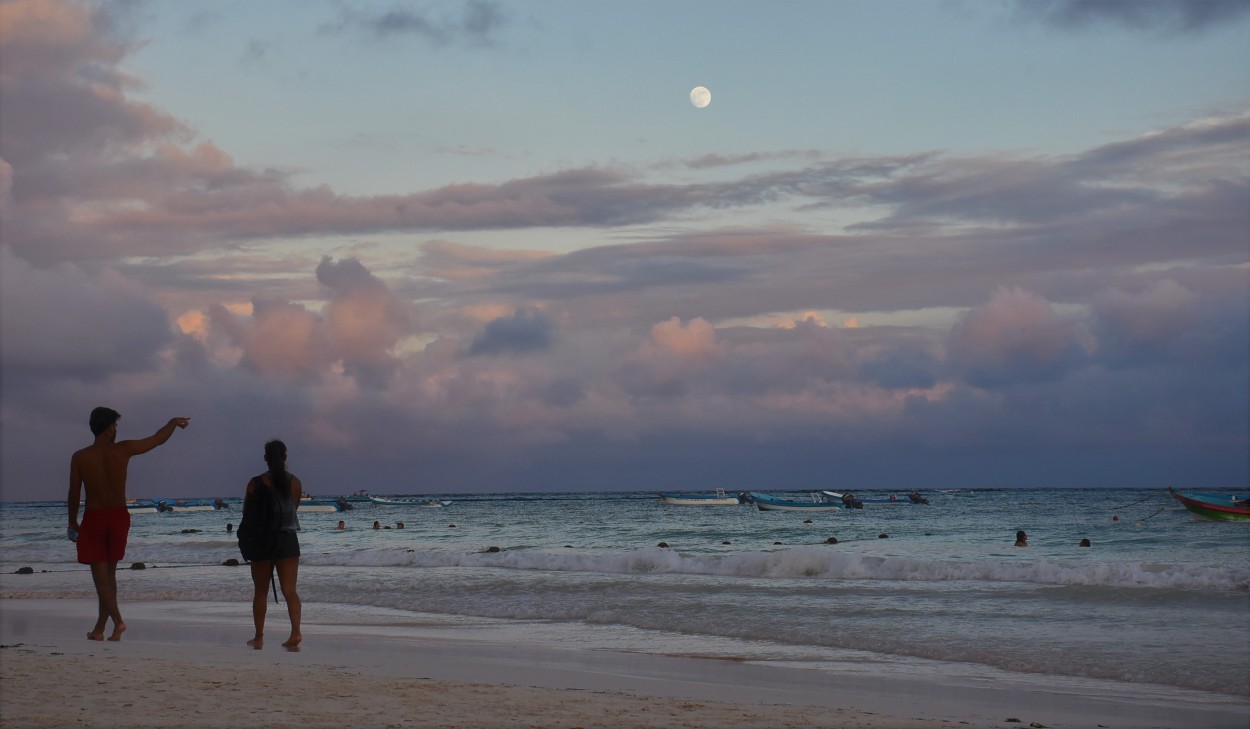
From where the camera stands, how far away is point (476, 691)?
9555 millimetres

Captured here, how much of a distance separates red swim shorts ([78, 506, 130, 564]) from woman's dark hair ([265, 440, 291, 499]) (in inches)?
52.0

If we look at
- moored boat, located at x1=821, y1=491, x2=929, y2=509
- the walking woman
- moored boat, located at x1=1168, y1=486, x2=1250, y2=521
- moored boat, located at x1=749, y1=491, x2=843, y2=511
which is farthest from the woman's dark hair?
moored boat, located at x1=821, y1=491, x2=929, y2=509

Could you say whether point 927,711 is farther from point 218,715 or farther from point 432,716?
point 218,715

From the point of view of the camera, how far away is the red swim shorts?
382 inches

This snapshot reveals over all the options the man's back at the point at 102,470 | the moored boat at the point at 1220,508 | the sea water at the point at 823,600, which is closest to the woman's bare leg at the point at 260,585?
the man's back at the point at 102,470

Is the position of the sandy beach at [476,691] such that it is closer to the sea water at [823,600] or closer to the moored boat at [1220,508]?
the sea water at [823,600]

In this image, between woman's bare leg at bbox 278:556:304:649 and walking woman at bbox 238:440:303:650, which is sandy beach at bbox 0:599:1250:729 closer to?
woman's bare leg at bbox 278:556:304:649

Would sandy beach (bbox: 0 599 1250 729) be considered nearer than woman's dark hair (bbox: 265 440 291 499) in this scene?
Yes

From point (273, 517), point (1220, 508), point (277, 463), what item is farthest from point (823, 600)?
point (1220, 508)

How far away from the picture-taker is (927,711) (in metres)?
9.55

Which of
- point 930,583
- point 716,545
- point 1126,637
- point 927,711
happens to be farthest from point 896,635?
point 716,545

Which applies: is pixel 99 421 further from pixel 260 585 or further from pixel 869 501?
pixel 869 501

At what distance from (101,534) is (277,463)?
1.64m

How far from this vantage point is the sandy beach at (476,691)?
26.5 feet
